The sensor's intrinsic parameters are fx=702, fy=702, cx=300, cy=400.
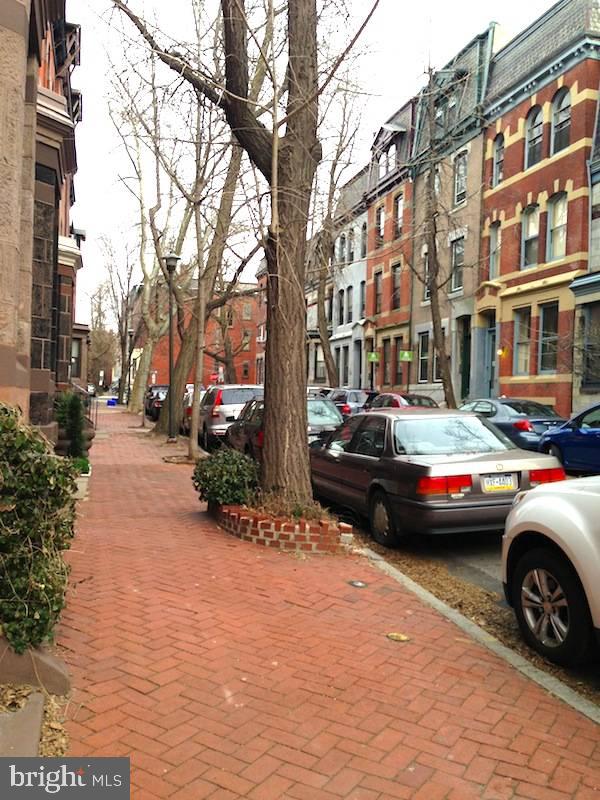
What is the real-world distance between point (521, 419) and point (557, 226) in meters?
9.91

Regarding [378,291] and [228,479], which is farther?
[378,291]

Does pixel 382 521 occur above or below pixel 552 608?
below

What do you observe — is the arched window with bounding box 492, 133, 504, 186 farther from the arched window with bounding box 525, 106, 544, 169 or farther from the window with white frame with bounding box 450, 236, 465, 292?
the window with white frame with bounding box 450, 236, 465, 292

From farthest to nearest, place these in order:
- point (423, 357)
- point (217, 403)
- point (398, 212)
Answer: point (398, 212) < point (423, 357) < point (217, 403)

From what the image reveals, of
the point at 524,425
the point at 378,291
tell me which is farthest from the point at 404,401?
the point at 378,291

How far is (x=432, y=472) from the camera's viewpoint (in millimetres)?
6719

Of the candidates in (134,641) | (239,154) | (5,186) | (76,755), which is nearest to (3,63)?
(5,186)

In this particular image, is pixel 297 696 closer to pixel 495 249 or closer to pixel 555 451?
pixel 555 451

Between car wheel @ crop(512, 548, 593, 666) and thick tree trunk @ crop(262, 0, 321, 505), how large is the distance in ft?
9.90

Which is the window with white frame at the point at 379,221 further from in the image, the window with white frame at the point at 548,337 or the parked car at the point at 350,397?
the window with white frame at the point at 548,337

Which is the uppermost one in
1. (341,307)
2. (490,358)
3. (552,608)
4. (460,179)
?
(460,179)

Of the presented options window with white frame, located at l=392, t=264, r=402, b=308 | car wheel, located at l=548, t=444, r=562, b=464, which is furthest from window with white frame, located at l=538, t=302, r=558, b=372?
window with white frame, located at l=392, t=264, r=402, b=308

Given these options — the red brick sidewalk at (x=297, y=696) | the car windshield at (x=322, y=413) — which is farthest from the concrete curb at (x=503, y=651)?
the car windshield at (x=322, y=413)

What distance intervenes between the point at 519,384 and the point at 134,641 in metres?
21.2
